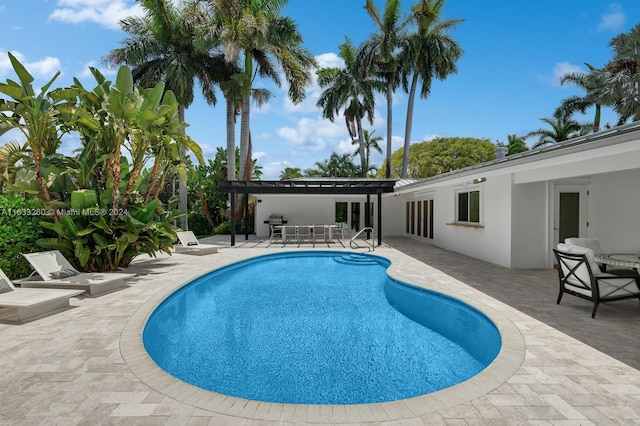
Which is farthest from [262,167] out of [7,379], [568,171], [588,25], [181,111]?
[588,25]

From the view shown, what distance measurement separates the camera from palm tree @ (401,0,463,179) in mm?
25266

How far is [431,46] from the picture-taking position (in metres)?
25.5

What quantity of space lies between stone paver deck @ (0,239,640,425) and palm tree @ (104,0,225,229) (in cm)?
1624

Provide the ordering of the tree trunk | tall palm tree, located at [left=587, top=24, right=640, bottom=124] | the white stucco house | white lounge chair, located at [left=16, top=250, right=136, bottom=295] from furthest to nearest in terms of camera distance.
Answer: tall palm tree, located at [left=587, top=24, right=640, bottom=124]
the tree trunk
white lounge chair, located at [left=16, top=250, right=136, bottom=295]
the white stucco house

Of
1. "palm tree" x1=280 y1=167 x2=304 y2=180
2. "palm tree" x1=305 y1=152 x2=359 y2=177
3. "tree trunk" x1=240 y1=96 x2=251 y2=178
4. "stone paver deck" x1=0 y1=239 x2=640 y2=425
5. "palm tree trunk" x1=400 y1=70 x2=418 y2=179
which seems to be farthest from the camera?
"palm tree" x1=280 y1=167 x2=304 y2=180

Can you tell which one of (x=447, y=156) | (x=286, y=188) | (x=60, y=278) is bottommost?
(x=60, y=278)

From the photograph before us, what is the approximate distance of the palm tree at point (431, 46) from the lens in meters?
25.3

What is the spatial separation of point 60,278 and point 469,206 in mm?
12383

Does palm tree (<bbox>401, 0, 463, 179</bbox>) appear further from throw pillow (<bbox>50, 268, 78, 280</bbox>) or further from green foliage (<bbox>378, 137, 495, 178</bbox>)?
throw pillow (<bbox>50, 268, 78, 280</bbox>)

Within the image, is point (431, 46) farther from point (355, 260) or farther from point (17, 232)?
point (17, 232)

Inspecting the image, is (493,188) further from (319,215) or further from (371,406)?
(319,215)

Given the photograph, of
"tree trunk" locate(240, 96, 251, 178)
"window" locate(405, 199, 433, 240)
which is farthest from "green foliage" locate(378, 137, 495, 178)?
"tree trunk" locate(240, 96, 251, 178)

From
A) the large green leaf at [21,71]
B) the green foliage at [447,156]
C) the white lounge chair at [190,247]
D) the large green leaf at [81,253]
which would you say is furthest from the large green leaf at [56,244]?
the green foliage at [447,156]

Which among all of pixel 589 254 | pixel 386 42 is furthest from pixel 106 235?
pixel 386 42
